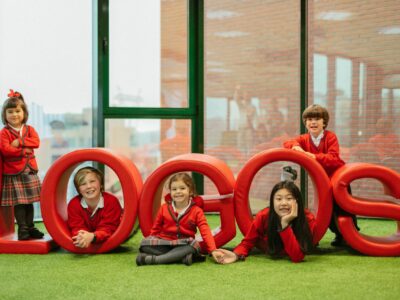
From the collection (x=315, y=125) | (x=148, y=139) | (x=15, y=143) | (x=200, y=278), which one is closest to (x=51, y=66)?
(x=148, y=139)

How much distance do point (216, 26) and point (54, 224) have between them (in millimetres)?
3344

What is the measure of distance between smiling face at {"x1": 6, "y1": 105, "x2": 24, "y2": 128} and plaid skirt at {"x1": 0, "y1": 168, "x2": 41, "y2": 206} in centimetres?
39

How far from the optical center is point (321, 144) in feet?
15.7

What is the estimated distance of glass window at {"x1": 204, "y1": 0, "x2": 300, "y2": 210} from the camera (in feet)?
21.8

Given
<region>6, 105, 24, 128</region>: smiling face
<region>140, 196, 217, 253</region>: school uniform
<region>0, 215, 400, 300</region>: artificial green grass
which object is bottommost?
<region>0, 215, 400, 300</region>: artificial green grass

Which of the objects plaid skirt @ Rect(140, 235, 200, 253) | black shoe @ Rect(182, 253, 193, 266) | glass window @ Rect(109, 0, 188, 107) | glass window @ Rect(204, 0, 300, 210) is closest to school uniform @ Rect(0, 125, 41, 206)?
plaid skirt @ Rect(140, 235, 200, 253)

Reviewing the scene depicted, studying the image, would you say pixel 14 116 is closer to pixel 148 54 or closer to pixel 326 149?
pixel 148 54

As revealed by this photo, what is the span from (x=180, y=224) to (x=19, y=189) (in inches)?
54.2

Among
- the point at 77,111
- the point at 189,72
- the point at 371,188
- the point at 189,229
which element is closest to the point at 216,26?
the point at 189,72

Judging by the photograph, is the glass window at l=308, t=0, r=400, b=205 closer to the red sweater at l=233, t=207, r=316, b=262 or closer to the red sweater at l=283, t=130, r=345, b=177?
the red sweater at l=283, t=130, r=345, b=177

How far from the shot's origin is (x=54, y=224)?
4555 mm

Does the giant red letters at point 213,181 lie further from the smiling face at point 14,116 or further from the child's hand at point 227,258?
the smiling face at point 14,116

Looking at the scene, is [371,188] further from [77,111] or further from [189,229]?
[77,111]

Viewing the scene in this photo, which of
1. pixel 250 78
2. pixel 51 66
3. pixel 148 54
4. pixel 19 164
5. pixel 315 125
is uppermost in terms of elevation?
pixel 148 54
